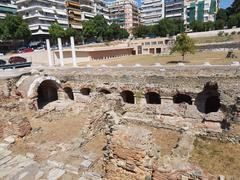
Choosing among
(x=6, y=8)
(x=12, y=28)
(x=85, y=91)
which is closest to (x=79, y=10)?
(x=6, y=8)

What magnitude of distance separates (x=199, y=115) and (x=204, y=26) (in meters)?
63.6

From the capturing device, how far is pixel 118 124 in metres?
9.41

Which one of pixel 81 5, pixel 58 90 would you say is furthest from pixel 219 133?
pixel 81 5

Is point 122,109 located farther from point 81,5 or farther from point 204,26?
point 81,5

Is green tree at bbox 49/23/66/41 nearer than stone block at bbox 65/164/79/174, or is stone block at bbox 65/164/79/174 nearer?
stone block at bbox 65/164/79/174

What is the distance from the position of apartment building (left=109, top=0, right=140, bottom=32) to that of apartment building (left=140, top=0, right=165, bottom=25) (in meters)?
5.47

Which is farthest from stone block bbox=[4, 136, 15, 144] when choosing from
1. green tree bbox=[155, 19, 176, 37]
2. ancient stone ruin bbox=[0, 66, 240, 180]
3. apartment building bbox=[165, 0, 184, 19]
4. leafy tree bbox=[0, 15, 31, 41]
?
apartment building bbox=[165, 0, 184, 19]

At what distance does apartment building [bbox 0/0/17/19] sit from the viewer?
58909 millimetres

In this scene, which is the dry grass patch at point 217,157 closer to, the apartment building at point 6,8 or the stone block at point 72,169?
the stone block at point 72,169

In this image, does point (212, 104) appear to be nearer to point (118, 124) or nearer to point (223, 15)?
point (118, 124)

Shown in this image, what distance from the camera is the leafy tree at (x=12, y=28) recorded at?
4867 cm

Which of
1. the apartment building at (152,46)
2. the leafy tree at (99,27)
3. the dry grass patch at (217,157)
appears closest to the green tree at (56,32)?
the leafy tree at (99,27)

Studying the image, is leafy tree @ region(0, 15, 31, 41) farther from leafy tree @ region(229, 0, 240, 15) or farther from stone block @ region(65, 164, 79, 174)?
leafy tree @ region(229, 0, 240, 15)

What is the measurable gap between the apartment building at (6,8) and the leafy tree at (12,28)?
1144 cm
